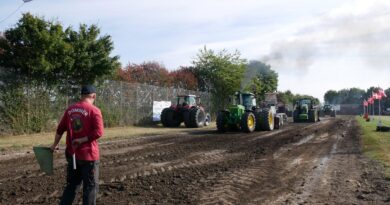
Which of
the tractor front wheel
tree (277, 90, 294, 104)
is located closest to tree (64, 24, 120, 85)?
the tractor front wheel

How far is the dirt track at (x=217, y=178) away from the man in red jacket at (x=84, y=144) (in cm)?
138

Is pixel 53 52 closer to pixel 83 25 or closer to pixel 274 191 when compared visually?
pixel 83 25

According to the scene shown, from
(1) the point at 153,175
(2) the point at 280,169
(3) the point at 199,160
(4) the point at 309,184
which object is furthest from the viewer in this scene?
(3) the point at 199,160

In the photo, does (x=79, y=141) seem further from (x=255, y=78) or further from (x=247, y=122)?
(x=255, y=78)

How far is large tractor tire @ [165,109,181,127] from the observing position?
29773mm

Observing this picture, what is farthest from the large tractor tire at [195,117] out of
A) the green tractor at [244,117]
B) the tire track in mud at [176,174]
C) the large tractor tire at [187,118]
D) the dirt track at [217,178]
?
the dirt track at [217,178]

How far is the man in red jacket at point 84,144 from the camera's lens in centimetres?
605

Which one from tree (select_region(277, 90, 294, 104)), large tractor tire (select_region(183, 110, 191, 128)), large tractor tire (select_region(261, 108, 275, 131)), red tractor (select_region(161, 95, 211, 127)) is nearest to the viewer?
large tractor tire (select_region(261, 108, 275, 131))

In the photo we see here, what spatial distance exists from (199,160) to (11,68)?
1215cm

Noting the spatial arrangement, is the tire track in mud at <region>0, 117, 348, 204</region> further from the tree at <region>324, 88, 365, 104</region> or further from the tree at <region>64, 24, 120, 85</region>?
the tree at <region>324, 88, 365, 104</region>

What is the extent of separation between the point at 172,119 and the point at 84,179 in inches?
932

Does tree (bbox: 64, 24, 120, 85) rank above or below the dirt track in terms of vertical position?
above

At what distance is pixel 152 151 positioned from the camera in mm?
14938

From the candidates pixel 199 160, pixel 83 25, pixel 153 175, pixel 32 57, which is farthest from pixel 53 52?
pixel 153 175
